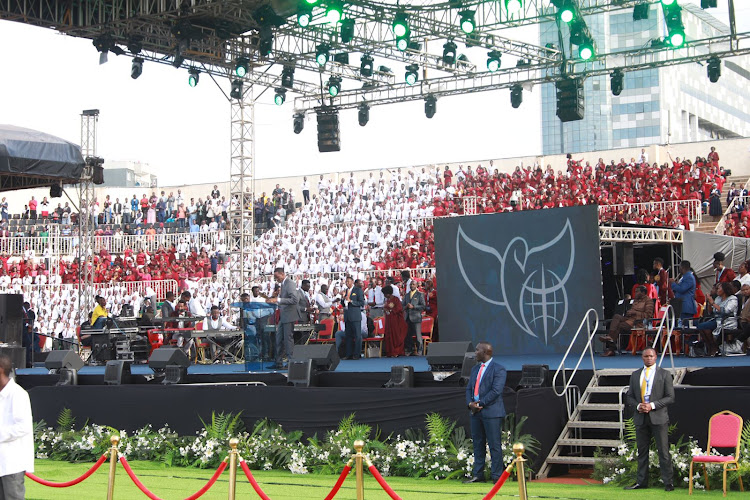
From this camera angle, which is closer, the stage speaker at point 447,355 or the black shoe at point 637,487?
the black shoe at point 637,487

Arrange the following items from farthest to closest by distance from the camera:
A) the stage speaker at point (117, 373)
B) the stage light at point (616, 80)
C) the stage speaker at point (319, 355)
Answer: the stage light at point (616, 80) → the stage speaker at point (117, 373) → the stage speaker at point (319, 355)

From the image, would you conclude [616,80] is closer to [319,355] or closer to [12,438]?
[319,355]

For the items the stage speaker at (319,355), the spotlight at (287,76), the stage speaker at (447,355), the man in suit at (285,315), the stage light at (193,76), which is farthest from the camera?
the spotlight at (287,76)

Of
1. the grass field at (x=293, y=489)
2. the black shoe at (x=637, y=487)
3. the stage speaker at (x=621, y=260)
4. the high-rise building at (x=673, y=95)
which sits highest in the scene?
the high-rise building at (x=673, y=95)

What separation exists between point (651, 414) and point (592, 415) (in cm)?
214

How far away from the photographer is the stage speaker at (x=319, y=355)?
50.9 ft

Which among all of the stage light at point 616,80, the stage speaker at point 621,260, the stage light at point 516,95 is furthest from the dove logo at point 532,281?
the stage light at point 516,95

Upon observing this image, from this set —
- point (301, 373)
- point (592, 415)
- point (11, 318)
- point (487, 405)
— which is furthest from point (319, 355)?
point (11, 318)

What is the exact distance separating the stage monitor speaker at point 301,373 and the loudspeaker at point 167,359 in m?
2.08

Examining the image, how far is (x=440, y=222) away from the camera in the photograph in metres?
20.3

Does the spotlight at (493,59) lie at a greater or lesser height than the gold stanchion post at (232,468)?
greater

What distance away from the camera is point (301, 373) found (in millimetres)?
15211

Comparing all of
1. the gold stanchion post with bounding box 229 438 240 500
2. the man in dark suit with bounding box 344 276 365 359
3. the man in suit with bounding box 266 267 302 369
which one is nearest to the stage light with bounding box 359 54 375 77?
the man in dark suit with bounding box 344 276 365 359

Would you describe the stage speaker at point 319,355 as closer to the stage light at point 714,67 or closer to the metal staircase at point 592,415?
the metal staircase at point 592,415
